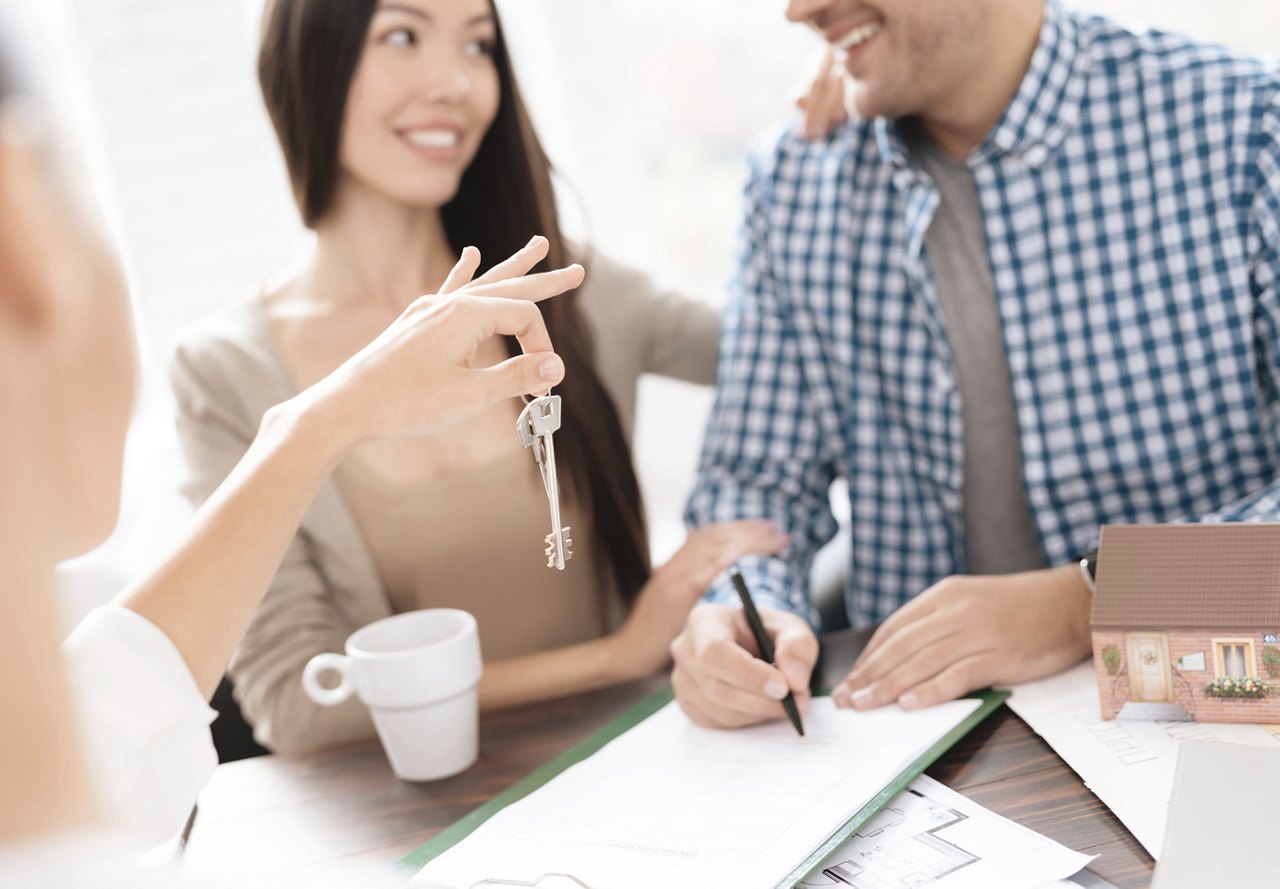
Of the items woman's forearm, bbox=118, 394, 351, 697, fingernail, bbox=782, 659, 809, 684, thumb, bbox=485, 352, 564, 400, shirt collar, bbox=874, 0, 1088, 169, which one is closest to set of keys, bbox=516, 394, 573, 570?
thumb, bbox=485, 352, 564, 400

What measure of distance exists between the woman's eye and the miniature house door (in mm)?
993

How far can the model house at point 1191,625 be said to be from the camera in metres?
0.84

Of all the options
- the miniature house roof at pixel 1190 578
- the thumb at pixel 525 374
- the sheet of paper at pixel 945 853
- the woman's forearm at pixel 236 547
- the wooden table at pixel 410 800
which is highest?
the thumb at pixel 525 374

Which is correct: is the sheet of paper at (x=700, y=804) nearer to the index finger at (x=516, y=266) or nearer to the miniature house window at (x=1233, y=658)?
the miniature house window at (x=1233, y=658)

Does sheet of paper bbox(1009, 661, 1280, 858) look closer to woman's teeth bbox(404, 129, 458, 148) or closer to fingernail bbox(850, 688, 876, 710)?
fingernail bbox(850, 688, 876, 710)

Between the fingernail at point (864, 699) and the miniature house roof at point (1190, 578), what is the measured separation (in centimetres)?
19

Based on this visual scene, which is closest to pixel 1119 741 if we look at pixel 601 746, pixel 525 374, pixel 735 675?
pixel 735 675

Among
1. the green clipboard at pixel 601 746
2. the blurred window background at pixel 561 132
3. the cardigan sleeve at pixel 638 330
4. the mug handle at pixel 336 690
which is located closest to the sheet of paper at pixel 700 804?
the green clipboard at pixel 601 746

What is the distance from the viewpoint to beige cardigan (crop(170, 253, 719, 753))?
1.23 metres

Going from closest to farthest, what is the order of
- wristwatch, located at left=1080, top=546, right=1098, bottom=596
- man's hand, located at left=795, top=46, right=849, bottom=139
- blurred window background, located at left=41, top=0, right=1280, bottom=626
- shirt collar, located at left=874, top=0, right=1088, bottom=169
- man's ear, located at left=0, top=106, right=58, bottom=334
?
1. man's ear, located at left=0, top=106, right=58, bottom=334
2. wristwatch, located at left=1080, top=546, right=1098, bottom=596
3. shirt collar, located at left=874, top=0, right=1088, bottom=169
4. man's hand, located at left=795, top=46, right=849, bottom=139
5. blurred window background, located at left=41, top=0, right=1280, bottom=626

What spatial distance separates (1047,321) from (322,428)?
89 centimetres

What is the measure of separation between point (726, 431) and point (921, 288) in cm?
29

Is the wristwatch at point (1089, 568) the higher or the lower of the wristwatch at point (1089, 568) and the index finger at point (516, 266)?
the lower

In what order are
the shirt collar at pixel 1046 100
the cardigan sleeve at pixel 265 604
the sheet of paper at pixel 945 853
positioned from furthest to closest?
the shirt collar at pixel 1046 100
the cardigan sleeve at pixel 265 604
the sheet of paper at pixel 945 853
